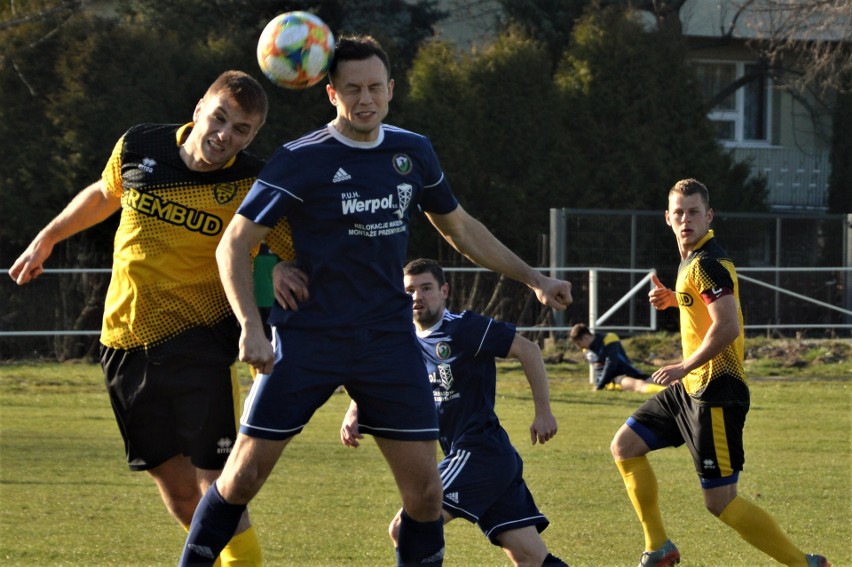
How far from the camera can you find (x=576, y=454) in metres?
10.9

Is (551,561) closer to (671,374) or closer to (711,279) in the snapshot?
(671,374)

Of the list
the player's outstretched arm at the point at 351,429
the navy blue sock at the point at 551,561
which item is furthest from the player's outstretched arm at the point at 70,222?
the navy blue sock at the point at 551,561

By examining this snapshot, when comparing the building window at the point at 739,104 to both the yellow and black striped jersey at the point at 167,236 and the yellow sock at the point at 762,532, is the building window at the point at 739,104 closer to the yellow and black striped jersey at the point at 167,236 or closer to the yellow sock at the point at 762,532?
the yellow sock at the point at 762,532

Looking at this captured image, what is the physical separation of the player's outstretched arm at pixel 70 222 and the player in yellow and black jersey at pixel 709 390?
2539 millimetres

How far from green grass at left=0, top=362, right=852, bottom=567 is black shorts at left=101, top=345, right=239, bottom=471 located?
1.57 m

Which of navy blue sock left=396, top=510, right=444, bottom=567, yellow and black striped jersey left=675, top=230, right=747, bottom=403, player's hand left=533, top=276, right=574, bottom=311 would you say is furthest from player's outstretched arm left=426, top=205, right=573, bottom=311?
yellow and black striped jersey left=675, top=230, right=747, bottom=403

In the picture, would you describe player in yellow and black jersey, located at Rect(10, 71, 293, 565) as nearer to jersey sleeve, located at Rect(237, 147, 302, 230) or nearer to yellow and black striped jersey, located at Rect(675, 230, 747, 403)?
jersey sleeve, located at Rect(237, 147, 302, 230)

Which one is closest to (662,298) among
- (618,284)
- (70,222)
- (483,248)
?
(483,248)

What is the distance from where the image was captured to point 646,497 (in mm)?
6605

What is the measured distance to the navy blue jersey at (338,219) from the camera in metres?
4.41

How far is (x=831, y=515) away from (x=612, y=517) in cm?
136

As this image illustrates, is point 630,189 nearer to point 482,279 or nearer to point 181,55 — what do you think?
point 482,279

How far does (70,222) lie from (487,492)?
6.79 ft

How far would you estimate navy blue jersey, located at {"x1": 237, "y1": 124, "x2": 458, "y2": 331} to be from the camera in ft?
14.5
